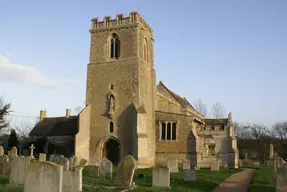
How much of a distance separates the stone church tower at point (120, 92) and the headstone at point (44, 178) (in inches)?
793

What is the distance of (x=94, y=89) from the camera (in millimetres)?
30562

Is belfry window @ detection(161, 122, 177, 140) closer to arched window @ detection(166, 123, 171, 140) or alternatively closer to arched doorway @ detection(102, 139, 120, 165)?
arched window @ detection(166, 123, 171, 140)

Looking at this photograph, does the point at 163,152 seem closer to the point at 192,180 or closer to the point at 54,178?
the point at 192,180

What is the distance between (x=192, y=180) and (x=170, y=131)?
1343 cm

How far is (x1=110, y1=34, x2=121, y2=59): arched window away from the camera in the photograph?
1231 inches

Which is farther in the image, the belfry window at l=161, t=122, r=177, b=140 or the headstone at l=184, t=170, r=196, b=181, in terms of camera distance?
the belfry window at l=161, t=122, r=177, b=140

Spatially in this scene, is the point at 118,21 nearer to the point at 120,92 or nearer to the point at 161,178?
the point at 120,92

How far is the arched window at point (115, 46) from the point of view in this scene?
31.3m

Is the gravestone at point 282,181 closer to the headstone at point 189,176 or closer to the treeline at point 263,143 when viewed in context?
the headstone at point 189,176

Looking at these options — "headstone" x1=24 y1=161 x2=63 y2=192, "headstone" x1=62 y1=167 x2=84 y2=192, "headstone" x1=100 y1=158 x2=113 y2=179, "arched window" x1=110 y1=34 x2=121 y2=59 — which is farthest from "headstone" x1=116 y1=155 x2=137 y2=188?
"arched window" x1=110 y1=34 x2=121 y2=59

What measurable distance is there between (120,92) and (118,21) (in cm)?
705

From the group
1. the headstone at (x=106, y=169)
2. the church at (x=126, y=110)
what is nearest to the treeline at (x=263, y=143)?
the church at (x=126, y=110)

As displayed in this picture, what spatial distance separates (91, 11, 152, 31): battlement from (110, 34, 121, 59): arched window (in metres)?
1.23

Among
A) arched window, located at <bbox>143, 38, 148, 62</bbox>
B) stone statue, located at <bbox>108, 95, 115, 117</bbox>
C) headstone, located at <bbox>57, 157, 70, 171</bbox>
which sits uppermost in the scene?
arched window, located at <bbox>143, 38, 148, 62</bbox>
